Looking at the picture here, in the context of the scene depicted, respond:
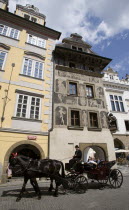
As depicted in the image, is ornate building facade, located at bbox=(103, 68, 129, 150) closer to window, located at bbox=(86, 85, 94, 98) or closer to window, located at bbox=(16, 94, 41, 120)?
window, located at bbox=(86, 85, 94, 98)

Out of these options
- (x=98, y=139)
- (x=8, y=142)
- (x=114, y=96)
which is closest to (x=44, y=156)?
(x=8, y=142)

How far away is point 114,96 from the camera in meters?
21.5

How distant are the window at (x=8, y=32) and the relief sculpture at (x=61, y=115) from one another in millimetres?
9287

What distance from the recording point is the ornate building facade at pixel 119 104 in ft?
62.8

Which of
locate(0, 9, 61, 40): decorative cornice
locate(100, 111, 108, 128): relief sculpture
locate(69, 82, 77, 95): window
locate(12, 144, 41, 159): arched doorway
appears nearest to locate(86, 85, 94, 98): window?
locate(69, 82, 77, 95): window

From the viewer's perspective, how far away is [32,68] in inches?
511

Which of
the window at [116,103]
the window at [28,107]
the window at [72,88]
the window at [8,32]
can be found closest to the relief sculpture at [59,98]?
the window at [72,88]

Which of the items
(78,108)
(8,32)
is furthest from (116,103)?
(8,32)

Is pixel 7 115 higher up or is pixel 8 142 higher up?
pixel 7 115

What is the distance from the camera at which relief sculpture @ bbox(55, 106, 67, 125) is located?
39.2 ft

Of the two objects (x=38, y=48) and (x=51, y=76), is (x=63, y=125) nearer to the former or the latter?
(x=51, y=76)

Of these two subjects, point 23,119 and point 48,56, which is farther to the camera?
point 48,56

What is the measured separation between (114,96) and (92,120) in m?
10.2

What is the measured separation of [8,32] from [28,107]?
29.1ft
